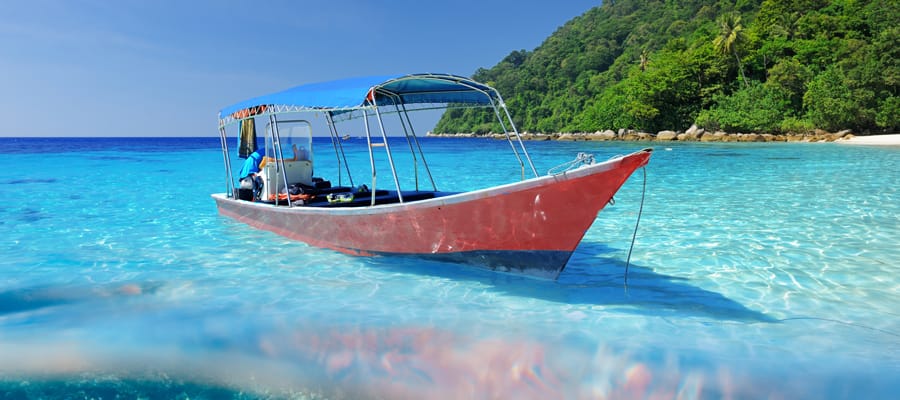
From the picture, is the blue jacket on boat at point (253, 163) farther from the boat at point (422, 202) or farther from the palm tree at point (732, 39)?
the palm tree at point (732, 39)

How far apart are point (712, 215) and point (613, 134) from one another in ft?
211

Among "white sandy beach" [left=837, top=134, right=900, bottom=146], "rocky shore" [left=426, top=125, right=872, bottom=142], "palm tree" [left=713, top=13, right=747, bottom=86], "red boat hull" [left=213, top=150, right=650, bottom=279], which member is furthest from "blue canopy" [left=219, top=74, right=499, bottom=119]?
"palm tree" [left=713, top=13, right=747, bottom=86]

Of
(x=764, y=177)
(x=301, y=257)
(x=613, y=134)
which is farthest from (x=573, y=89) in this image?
(x=301, y=257)

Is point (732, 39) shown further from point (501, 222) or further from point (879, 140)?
point (501, 222)

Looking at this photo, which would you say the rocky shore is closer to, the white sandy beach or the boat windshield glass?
the white sandy beach

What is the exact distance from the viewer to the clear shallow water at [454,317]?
4145 mm

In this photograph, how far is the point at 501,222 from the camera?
6008 millimetres

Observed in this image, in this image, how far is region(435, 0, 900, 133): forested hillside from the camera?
43906mm

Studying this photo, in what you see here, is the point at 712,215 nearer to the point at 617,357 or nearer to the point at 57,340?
the point at 617,357

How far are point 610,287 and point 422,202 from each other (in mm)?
2540

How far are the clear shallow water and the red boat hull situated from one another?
15.4 inches

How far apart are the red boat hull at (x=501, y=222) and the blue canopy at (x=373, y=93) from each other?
1474 millimetres

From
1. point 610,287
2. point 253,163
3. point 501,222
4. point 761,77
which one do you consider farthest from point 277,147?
point 761,77

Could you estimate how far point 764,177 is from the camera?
18891 millimetres
